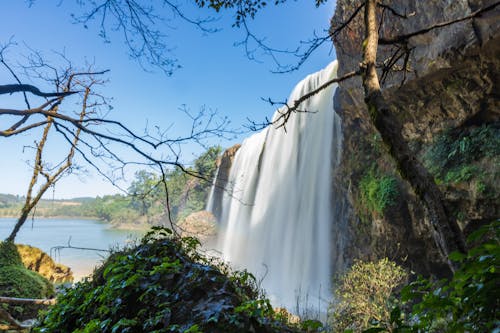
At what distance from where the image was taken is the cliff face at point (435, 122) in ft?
23.8

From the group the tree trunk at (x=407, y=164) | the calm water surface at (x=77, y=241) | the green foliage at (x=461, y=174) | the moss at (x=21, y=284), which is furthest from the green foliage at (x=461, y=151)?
the moss at (x=21, y=284)

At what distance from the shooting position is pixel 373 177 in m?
11.2

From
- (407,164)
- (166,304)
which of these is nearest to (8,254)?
(166,304)

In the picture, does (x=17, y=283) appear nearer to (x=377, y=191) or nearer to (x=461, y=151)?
(x=377, y=191)

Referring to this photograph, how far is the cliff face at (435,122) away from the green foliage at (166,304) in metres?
5.74

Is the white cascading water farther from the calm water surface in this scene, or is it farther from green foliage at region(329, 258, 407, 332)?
the calm water surface

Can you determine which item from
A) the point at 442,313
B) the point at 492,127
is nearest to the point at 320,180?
the point at 492,127

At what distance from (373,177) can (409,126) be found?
233cm

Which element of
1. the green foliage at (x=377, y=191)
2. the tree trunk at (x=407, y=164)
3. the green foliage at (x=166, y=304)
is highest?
the green foliage at (x=377, y=191)

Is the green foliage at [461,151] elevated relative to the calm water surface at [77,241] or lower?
elevated

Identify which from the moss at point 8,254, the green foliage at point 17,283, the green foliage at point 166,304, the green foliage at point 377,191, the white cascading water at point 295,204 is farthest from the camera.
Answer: the white cascading water at point 295,204

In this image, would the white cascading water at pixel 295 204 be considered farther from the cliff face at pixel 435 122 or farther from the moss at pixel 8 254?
the moss at pixel 8 254

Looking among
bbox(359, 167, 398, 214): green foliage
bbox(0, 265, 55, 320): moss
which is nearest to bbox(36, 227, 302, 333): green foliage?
bbox(0, 265, 55, 320): moss

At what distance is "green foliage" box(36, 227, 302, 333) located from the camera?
174cm
